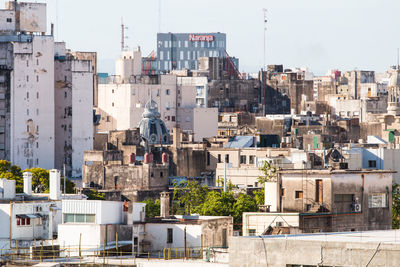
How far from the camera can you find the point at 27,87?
133 m

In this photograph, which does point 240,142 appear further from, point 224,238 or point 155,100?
point 224,238

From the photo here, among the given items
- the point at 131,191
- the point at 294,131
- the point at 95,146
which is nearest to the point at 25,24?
the point at 95,146

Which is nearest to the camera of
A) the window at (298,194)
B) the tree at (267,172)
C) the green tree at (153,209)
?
the window at (298,194)

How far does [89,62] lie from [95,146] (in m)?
9.15

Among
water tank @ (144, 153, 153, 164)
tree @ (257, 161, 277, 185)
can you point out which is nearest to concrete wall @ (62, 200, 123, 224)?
tree @ (257, 161, 277, 185)

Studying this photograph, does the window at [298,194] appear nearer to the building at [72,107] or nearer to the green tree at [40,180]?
the green tree at [40,180]

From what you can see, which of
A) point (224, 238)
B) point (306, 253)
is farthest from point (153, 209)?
point (306, 253)

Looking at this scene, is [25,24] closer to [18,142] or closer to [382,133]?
[18,142]

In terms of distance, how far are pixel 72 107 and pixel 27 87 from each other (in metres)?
6.70

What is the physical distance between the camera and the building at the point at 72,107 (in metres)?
138

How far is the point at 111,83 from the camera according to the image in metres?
179

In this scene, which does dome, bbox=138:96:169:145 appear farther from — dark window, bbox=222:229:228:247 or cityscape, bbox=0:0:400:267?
dark window, bbox=222:229:228:247

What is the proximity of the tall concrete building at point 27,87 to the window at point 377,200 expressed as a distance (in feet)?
243

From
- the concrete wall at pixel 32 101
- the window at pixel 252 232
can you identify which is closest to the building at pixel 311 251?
the window at pixel 252 232
